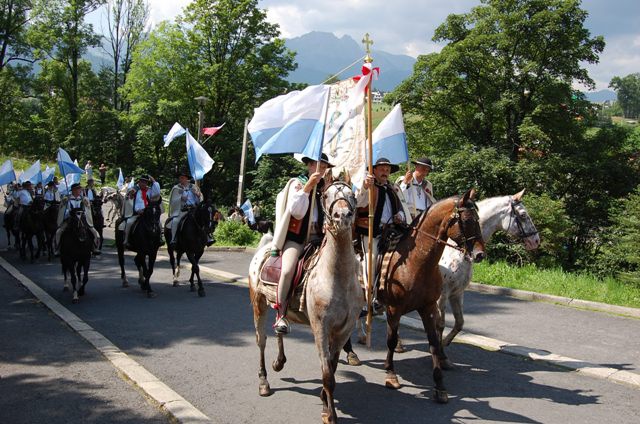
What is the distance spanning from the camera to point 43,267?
50.3 ft

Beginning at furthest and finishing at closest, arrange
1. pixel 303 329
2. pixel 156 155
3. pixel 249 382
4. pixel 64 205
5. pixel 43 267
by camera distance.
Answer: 1. pixel 156 155
2. pixel 43 267
3. pixel 64 205
4. pixel 303 329
5. pixel 249 382

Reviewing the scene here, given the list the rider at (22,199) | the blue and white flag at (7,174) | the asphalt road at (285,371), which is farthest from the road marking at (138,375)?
the blue and white flag at (7,174)

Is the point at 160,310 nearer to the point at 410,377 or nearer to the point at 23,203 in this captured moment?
the point at 410,377

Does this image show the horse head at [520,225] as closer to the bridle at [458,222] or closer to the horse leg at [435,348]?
the bridle at [458,222]

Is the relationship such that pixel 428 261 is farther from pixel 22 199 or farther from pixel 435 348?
pixel 22 199

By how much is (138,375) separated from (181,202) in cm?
709

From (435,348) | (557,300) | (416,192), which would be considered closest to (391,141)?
(416,192)

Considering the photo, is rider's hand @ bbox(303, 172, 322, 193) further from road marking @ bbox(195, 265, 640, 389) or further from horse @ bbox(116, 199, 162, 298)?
horse @ bbox(116, 199, 162, 298)

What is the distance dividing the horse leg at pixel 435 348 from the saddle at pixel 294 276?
5.26 ft

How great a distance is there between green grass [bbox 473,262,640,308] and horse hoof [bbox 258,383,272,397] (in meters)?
7.48

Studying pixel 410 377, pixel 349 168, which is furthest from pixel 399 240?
pixel 410 377

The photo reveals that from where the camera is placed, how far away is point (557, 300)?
417 inches

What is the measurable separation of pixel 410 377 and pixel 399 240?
171 cm

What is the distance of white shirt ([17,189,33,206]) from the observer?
18.2 meters
